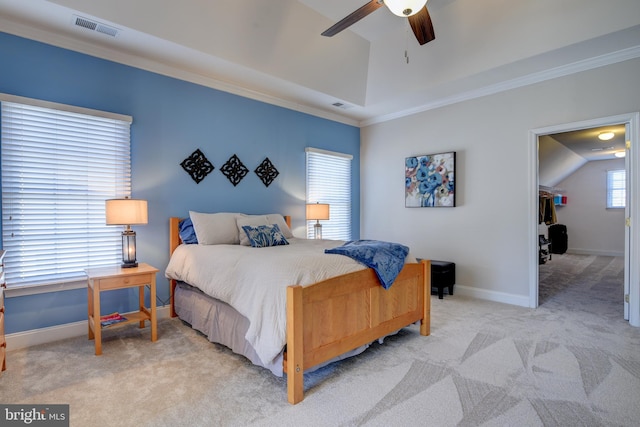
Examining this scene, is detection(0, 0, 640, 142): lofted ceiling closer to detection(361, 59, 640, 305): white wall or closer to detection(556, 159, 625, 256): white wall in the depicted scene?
detection(361, 59, 640, 305): white wall

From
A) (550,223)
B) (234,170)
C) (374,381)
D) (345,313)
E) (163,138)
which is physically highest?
(163,138)

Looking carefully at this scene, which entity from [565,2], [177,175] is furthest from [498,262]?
[177,175]

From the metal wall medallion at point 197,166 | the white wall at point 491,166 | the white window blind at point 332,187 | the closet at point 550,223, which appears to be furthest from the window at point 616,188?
the metal wall medallion at point 197,166

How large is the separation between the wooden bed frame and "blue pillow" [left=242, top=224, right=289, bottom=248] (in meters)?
1.31

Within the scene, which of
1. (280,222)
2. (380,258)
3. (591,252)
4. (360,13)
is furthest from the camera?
(591,252)

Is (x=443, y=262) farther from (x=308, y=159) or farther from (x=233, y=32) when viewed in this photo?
(x=233, y=32)

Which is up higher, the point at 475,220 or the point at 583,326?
the point at 475,220

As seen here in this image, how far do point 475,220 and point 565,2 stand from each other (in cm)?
249

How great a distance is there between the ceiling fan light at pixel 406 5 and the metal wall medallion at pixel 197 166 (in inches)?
102

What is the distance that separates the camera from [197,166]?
3.82m

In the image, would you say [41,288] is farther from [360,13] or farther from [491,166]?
[491,166]

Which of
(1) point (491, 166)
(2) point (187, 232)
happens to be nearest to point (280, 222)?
(2) point (187, 232)

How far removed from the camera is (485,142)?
429 cm

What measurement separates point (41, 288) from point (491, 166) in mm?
5059
